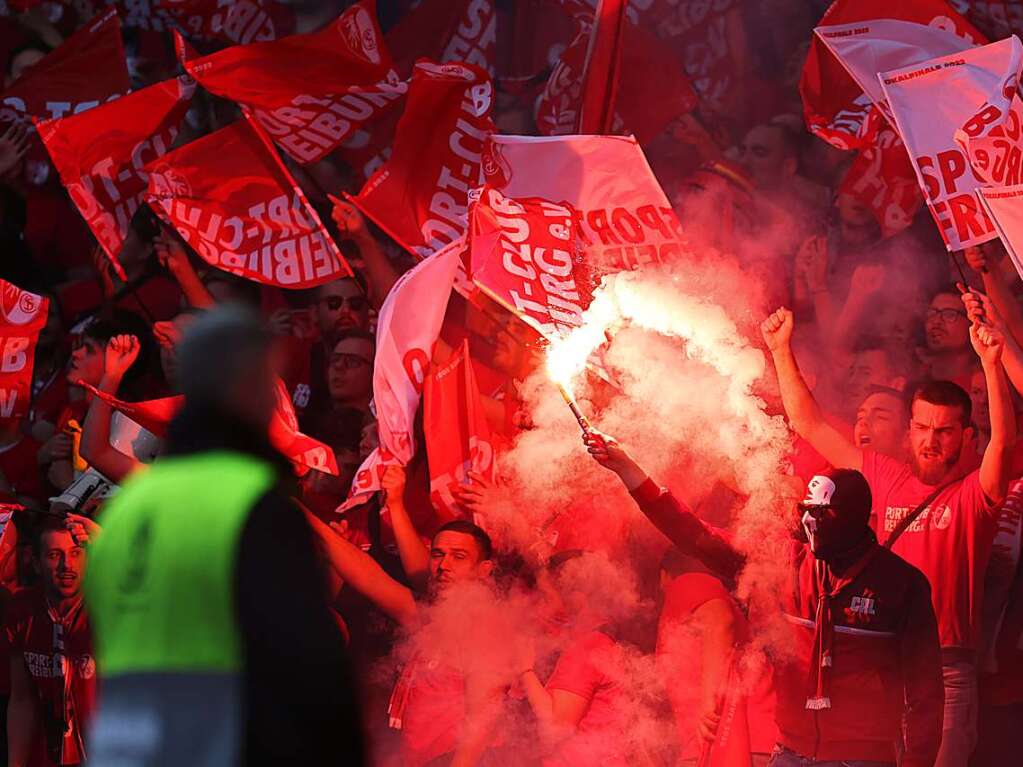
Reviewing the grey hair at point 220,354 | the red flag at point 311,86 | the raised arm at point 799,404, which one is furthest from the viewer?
the red flag at point 311,86

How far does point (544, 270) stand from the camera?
5078mm

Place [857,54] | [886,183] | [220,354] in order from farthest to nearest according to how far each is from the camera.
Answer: [886,183], [857,54], [220,354]

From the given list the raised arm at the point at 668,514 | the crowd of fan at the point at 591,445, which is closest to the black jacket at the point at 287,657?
the raised arm at the point at 668,514

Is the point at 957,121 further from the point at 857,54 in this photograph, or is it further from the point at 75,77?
the point at 75,77

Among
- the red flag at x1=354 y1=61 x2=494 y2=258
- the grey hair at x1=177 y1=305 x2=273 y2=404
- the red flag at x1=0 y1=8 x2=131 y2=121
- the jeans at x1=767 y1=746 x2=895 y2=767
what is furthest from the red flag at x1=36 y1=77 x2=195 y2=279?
the grey hair at x1=177 y1=305 x2=273 y2=404

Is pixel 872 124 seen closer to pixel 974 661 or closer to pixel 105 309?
pixel 974 661

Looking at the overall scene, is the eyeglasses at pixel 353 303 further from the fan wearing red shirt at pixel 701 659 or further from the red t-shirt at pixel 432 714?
the fan wearing red shirt at pixel 701 659

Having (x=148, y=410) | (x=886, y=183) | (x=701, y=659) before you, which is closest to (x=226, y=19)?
(x=148, y=410)

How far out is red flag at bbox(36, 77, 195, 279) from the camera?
247 inches

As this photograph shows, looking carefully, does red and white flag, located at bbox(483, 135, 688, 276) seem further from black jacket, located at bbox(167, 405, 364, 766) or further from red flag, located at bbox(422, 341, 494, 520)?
black jacket, located at bbox(167, 405, 364, 766)

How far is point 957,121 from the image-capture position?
4961 millimetres

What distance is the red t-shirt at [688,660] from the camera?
15.3ft

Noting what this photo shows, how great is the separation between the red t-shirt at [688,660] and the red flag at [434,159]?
5.76 feet

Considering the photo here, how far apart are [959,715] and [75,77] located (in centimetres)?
469
